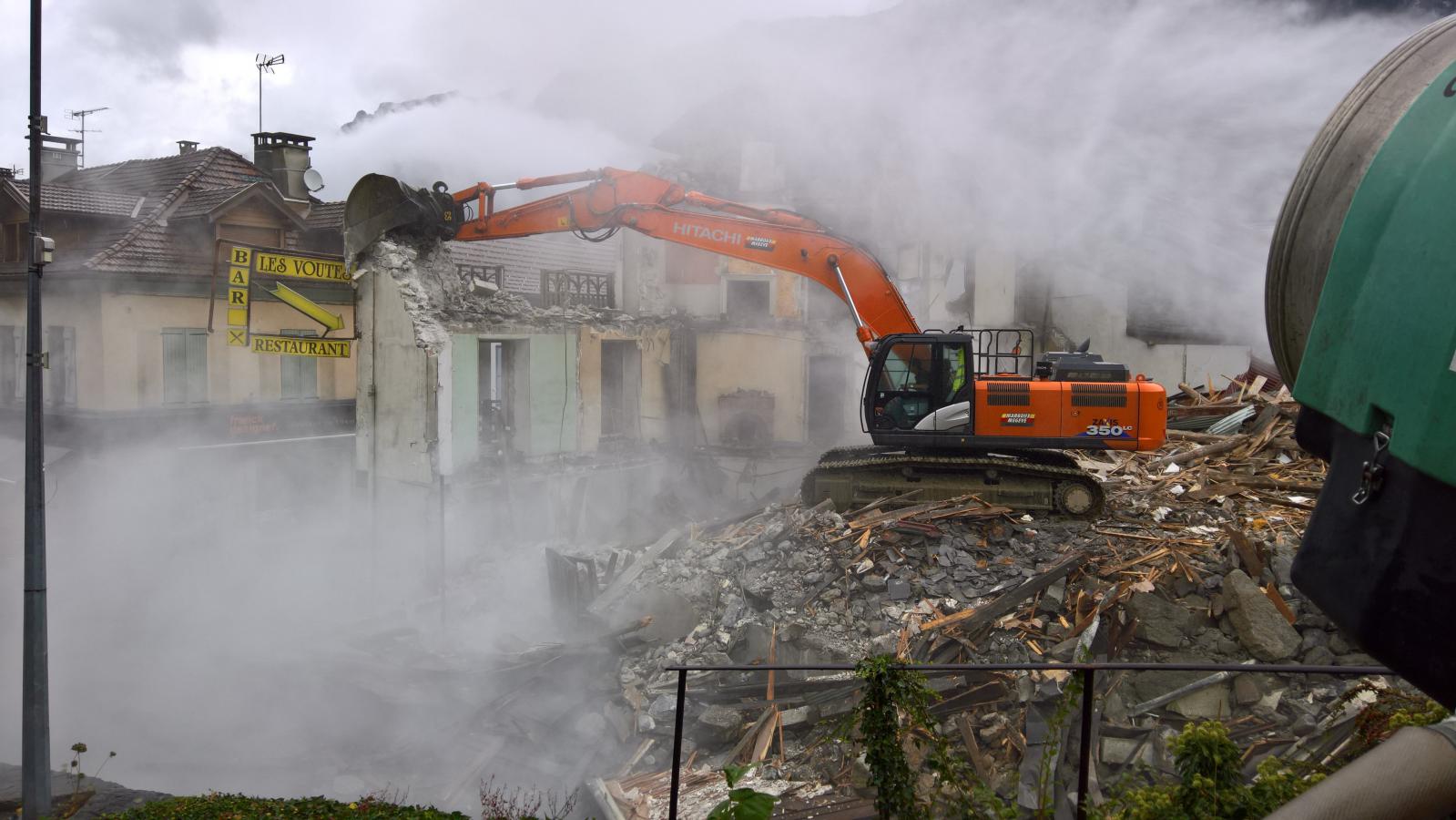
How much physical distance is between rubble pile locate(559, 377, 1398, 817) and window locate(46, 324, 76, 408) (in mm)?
11460

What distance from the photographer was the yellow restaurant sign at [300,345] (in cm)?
1384

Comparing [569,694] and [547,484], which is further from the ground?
[547,484]

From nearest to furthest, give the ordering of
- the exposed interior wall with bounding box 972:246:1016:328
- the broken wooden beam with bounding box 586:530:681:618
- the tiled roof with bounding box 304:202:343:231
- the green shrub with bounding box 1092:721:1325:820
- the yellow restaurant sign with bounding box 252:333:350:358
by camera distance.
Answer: the green shrub with bounding box 1092:721:1325:820 → the broken wooden beam with bounding box 586:530:681:618 → the yellow restaurant sign with bounding box 252:333:350:358 → the tiled roof with bounding box 304:202:343:231 → the exposed interior wall with bounding box 972:246:1016:328

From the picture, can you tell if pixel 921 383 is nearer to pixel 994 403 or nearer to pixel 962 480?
pixel 994 403

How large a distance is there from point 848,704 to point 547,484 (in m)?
10.5

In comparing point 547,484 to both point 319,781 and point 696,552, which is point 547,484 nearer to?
point 696,552

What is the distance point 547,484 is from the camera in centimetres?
1808

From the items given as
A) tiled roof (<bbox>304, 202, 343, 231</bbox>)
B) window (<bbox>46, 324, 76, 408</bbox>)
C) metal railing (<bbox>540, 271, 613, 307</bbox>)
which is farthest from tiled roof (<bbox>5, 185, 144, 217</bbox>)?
metal railing (<bbox>540, 271, 613, 307</bbox>)

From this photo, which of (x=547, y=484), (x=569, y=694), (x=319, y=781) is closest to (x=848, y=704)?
(x=569, y=694)

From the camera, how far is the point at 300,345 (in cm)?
1424

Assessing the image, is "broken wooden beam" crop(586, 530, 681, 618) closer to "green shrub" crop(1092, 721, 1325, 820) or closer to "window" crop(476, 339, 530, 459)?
"window" crop(476, 339, 530, 459)

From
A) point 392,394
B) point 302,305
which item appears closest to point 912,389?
point 392,394

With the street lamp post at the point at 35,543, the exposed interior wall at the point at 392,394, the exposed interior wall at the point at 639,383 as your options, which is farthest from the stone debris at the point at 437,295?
the street lamp post at the point at 35,543

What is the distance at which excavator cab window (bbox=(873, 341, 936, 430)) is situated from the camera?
1138cm
